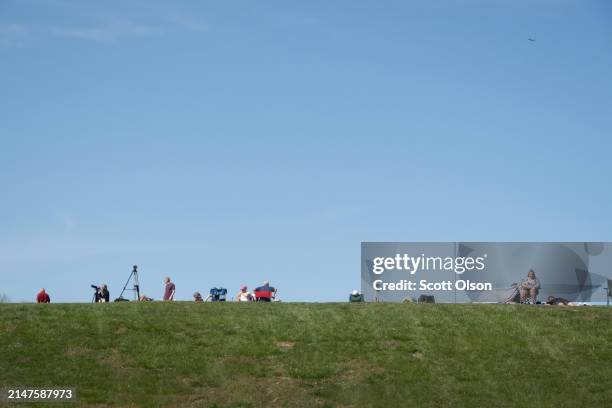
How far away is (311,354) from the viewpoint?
3738 centimetres

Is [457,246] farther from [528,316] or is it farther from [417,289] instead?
[528,316]

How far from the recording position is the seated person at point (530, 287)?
49.0 meters

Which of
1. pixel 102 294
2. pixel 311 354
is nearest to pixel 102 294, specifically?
pixel 102 294

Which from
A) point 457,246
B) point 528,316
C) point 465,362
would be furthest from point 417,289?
point 465,362

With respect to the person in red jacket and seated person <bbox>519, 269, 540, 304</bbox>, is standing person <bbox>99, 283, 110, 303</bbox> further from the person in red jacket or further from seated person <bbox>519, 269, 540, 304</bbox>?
seated person <bbox>519, 269, 540, 304</bbox>

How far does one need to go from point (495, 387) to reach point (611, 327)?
343 inches

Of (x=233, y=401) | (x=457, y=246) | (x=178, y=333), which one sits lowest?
(x=233, y=401)

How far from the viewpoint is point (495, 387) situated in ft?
114

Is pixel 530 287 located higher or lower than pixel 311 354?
higher

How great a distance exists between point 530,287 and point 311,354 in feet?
50.6

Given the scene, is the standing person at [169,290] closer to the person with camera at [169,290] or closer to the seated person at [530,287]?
the person with camera at [169,290]

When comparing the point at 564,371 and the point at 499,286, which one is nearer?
the point at 564,371

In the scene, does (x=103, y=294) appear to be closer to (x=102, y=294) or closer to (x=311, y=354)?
(x=102, y=294)

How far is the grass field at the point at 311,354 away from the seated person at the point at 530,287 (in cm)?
501
